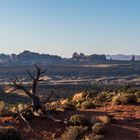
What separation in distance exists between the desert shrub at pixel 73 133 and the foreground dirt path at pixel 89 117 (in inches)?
37.2

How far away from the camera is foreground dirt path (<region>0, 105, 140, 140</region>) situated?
68.7 feet

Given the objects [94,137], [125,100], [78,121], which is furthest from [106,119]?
[125,100]

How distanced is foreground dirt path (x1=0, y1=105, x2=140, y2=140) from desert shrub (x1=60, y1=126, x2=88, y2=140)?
94 cm

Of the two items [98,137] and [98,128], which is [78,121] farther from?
[98,137]

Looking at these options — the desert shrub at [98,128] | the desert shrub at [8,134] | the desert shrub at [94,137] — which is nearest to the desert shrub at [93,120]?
the desert shrub at [98,128]

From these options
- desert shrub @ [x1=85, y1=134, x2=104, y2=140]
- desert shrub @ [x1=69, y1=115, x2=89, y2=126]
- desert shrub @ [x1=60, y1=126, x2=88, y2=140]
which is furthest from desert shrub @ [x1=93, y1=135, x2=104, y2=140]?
desert shrub @ [x1=69, y1=115, x2=89, y2=126]

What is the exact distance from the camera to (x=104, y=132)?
21.1 metres

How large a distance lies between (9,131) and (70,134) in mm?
2925

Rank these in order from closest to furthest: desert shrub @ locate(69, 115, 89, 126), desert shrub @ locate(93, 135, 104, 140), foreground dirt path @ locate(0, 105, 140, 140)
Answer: desert shrub @ locate(93, 135, 104, 140) < foreground dirt path @ locate(0, 105, 140, 140) < desert shrub @ locate(69, 115, 89, 126)

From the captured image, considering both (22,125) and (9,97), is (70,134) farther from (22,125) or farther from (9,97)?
(9,97)

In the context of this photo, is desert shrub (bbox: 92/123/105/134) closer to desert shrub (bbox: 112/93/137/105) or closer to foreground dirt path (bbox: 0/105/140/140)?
foreground dirt path (bbox: 0/105/140/140)

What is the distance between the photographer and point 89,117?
24297 millimetres

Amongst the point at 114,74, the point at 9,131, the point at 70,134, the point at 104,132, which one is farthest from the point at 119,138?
the point at 114,74

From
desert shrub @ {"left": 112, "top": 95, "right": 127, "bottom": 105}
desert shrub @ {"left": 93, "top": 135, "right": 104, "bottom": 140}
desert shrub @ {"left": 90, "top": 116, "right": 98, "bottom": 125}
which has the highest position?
desert shrub @ {"left": 112, "top": 95, "right": 127, "bottom": 105}
